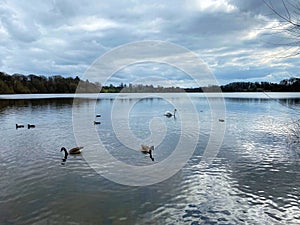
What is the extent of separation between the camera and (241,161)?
38.0 feet

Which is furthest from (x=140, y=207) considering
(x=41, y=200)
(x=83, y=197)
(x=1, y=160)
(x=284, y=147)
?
(x=284, y=147)

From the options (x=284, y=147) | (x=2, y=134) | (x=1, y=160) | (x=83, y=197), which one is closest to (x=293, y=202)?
(x=83, y=197)

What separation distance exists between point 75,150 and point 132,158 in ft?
9.77

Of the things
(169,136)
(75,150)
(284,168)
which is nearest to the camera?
(284,168)

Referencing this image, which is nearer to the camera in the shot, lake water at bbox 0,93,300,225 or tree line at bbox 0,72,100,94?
lake water at bbox 0,93,300,225

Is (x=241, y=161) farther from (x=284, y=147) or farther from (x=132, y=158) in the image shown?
(x=132, y=158)

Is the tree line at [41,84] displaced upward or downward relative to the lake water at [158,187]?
upward

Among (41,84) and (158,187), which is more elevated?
(41,84)

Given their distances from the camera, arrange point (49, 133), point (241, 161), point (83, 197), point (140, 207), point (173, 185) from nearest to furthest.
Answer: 1. point (140, 207)
2. point (83, 197)
3. point (173, 185)
4. point (241, 161)
5. point (49, 133)

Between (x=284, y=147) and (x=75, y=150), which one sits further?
(x=284, y=147)

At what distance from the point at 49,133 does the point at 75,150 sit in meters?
6.84

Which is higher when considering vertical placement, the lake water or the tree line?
the tree line

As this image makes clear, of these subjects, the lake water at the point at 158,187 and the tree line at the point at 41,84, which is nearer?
the lake water at the point at 158,187

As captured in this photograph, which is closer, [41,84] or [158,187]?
[158,187]
